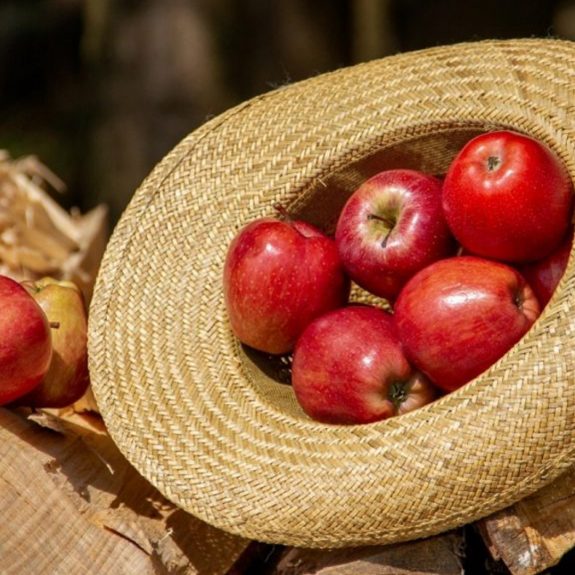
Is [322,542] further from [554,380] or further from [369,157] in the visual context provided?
[369,157]

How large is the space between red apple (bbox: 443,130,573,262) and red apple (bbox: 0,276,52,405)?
0.79m

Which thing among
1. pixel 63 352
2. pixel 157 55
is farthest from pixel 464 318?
pixel 157 55

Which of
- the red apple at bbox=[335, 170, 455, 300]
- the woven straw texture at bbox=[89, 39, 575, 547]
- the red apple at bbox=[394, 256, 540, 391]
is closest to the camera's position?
the woven straw texture at bbox=[89, 39, 575, 547]

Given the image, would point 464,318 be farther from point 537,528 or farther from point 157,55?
point 157,55

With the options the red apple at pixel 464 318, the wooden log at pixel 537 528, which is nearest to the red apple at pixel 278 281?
the red apple at pixel 464 318

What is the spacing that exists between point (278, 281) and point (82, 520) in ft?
1.82

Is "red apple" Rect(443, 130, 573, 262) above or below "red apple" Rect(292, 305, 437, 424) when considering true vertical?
→ above

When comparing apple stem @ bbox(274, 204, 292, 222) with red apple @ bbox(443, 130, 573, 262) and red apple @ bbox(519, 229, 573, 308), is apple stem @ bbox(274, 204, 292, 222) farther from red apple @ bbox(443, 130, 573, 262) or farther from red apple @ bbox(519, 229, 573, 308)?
red apple @ bbox(519, 229, 573, 308)

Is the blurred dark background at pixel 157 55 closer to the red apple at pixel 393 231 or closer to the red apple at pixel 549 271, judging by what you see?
the red apple at pixel 393 231

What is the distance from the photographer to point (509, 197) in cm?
171

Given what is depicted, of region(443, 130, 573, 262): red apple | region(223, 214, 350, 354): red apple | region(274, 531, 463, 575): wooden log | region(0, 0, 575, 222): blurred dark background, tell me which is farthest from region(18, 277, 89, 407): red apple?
region(0, 0, 575, 222): blurred dark background

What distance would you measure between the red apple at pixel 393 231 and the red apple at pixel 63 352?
2.07 feet

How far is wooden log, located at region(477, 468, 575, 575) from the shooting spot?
163 centimetres

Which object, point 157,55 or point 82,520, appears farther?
point 157,55
